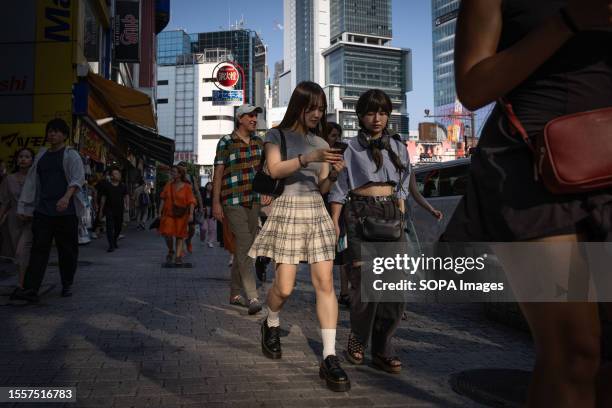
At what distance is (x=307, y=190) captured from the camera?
11.9ft

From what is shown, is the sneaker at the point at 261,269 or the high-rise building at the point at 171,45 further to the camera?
the high-rise building at the point at 171,45

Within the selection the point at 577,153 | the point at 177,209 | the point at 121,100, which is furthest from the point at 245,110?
the point at 121,100

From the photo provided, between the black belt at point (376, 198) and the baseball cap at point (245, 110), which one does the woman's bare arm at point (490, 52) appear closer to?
the black belt at point (376, 198)

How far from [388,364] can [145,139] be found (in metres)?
20.3

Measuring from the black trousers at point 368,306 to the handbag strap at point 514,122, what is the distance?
2274mm

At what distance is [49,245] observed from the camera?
5.97 metres

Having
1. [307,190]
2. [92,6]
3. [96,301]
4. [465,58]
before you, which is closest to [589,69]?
[465,58]

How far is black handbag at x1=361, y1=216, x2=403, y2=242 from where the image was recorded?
3635 millimetres

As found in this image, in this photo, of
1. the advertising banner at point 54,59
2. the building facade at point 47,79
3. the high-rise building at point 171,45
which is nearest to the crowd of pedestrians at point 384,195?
the building facade at point 47,79

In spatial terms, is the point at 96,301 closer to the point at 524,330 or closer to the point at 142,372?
the point at 142,372

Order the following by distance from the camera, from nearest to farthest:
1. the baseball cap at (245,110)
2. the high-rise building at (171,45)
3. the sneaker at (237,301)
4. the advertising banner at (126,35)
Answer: the baseball cap at (245,110), the sneaker at (237,301), the advertising banner at (126,35), the high-rise building at (171,45)

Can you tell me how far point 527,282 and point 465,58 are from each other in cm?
63

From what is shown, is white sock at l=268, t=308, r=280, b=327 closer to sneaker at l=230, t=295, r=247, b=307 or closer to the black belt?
the black belt

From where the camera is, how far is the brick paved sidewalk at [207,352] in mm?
3041
